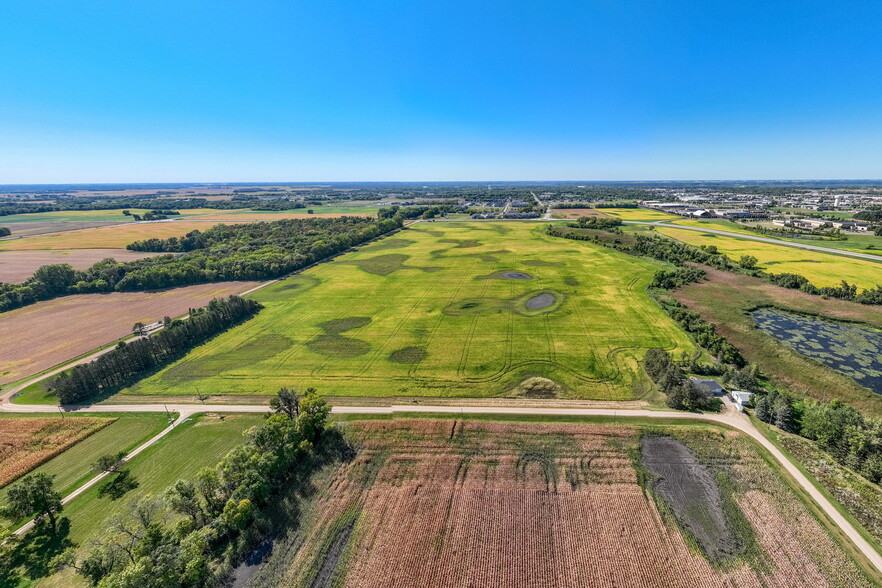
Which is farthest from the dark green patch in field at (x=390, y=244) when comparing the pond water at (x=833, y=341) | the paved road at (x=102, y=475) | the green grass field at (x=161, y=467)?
the pond water at (x=833, y=341)

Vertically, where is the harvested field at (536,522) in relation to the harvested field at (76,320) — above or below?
below

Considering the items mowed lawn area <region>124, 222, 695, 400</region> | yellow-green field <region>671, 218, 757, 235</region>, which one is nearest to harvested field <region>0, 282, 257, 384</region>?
mowed lawn area <region>124, 222, 695, 400</region>

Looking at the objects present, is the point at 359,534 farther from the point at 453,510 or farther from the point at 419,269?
the point at 419,269

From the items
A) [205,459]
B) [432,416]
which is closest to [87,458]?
[205,459]

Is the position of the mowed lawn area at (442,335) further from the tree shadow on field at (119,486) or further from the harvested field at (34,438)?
the tree shadow on field at (119,486)

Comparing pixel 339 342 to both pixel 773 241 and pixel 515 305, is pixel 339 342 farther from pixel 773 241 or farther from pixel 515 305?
pixel 773 241

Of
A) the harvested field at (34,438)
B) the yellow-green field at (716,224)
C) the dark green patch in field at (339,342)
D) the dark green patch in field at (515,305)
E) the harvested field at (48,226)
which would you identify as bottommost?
the harvested field at (34,438)

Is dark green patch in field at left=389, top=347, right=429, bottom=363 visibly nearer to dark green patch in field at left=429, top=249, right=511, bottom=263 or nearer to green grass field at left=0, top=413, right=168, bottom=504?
green grass field at left=0, top=413, right=168, bottom=504
